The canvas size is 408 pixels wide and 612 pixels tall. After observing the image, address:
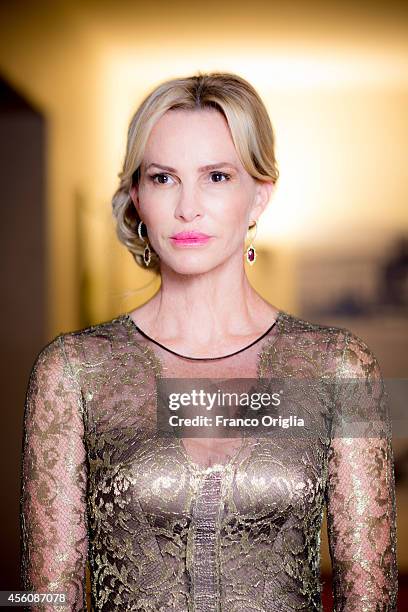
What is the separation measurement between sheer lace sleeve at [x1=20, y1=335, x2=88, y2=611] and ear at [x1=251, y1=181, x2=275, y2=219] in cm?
37

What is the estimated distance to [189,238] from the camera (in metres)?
1.33

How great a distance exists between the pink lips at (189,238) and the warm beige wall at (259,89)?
180 centimetres

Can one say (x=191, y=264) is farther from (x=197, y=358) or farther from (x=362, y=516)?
(x=362, y=516)

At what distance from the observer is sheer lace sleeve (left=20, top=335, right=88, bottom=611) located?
51.3 inches

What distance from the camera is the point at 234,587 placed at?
4.23 ft

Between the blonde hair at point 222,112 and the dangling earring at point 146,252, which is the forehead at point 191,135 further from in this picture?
the dangling earring at point 146,252

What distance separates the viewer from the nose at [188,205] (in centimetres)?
131

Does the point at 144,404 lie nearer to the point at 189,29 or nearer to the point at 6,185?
the point at 6,185

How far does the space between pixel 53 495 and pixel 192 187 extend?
0.45m

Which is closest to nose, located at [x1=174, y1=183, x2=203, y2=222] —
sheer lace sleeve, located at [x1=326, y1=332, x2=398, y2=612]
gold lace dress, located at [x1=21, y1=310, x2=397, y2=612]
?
gold lace dress, located at [x1=21, y1=310, x2=397, y2=612]

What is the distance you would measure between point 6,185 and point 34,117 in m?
0.24

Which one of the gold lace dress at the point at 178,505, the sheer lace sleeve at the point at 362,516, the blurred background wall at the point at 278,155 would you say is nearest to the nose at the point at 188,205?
the gold lace dress at the point at 178,505

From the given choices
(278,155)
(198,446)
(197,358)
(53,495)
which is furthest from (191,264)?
(278,155)

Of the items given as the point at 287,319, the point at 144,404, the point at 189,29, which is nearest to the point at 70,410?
the point at 144,404
